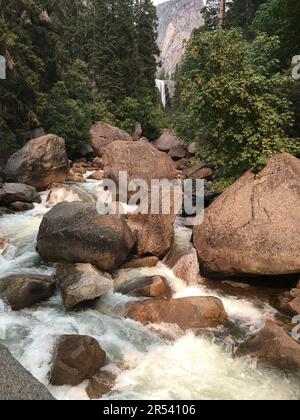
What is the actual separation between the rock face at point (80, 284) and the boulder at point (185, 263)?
2127 mm

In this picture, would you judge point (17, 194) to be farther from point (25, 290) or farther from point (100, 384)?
point (100, 384)

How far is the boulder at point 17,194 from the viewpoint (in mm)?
15680

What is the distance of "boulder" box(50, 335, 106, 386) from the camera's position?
658cm

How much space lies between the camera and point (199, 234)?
11.3 m

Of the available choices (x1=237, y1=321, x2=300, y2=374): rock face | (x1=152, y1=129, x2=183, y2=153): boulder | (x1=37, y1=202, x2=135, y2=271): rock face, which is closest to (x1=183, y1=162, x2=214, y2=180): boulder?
(x1=152, y1=129, x2=183, y2=153): boulder

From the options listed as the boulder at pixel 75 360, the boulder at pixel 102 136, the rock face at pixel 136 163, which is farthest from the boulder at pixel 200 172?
the boulder at pixel 75 360

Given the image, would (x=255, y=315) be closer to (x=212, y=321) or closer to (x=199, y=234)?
(x=212, y=321)

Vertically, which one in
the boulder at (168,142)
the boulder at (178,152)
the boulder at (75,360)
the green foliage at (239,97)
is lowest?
the boulder at (75,360)

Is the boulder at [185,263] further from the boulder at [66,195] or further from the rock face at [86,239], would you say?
the boulder at [66,195]

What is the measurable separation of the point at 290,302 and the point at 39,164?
12819mm

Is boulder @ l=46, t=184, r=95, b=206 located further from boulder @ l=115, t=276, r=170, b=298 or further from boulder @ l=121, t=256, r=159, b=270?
boulder @ l=115, t=276, r=170, b=298

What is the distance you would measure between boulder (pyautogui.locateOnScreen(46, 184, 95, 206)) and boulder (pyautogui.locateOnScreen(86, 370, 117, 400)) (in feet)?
35.5
